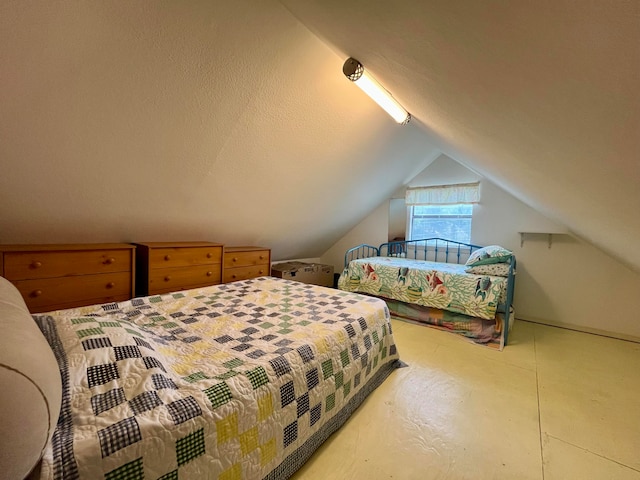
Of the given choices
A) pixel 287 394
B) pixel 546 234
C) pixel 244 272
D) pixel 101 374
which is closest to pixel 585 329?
pixel 546 234

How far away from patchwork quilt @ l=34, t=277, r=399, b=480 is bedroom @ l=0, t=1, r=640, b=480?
0.93 meters

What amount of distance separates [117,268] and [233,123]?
4.98 ft

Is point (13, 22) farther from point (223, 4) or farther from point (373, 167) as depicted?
point (373, 167)

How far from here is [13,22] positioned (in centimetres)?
105

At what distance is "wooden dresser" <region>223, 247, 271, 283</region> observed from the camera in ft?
9.97

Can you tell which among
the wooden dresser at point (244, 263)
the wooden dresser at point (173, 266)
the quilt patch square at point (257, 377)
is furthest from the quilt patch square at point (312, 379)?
the wooden dresser at point (244, 263)

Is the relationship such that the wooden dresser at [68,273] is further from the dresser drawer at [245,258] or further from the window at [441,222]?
the window at [441,222]

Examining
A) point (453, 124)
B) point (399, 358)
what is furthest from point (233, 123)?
point (399, 358)

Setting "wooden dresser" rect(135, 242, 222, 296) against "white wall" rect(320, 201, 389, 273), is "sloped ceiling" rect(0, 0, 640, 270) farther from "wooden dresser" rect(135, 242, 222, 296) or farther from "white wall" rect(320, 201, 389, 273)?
"white wall" rect(320, 201, 389, 273)

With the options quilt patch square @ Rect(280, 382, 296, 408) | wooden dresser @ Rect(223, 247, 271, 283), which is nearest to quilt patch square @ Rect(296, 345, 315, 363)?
quilt patch square @ Rect(280, 382, 296, 408)

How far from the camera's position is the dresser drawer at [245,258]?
3039mm

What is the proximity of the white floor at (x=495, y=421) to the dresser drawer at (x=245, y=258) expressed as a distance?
193 cm

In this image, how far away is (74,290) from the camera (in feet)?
6.35

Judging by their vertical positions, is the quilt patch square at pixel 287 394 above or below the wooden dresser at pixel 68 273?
below
